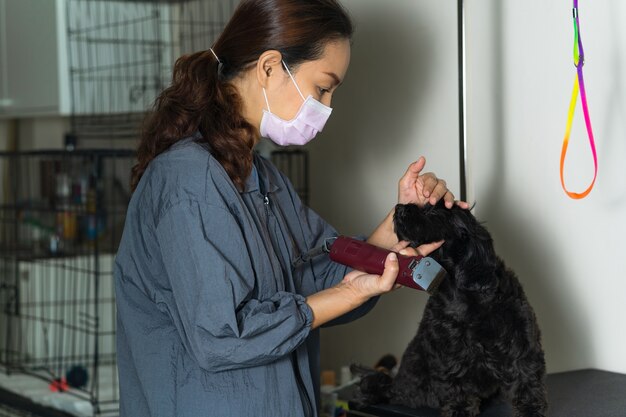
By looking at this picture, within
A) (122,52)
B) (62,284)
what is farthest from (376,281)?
(122,52)

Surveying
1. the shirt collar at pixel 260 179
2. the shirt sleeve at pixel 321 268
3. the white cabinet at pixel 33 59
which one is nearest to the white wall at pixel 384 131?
the shirt sleeve at pixel 321 268

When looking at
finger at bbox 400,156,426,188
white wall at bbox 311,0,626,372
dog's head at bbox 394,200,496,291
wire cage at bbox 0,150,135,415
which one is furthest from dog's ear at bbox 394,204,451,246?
wire cage at bbox 0,150,135,415

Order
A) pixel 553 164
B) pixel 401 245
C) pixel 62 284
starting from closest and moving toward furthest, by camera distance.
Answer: pixel 401 245
pixel 553 164
pixel 62 284

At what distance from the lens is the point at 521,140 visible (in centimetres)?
190

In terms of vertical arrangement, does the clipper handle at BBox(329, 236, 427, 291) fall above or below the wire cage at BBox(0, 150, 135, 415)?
above

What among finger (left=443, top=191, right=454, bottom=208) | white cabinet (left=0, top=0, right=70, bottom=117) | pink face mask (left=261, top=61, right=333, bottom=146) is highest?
white cabinet (left=0, top=0, right=70, bottom=117)

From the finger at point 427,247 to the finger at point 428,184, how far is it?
112 mm

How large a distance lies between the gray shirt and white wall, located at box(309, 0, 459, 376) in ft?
2.66

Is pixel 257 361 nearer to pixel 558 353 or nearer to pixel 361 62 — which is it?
pixel 558 353

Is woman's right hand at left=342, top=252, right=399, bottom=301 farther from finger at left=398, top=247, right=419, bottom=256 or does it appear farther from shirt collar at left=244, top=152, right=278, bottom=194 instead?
shirt collar at left=244, top=152, right=278, bottom=194

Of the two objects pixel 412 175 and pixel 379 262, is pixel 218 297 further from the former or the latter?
pixel 412 175

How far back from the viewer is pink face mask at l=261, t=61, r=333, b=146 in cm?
146

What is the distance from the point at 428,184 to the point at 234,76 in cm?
38

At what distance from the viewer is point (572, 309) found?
5.97ft
